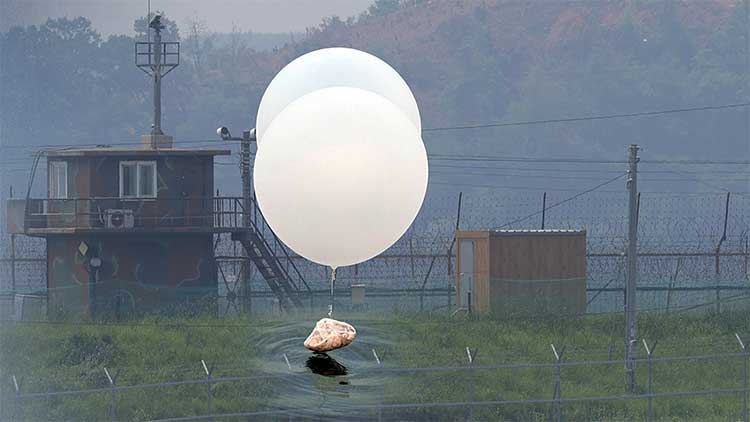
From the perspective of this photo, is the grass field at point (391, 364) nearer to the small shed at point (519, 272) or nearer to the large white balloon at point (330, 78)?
the small shed at point (519, 272)

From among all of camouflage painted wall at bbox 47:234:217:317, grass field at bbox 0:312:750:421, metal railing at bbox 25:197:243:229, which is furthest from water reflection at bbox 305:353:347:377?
metal railing at bbox 25:197:243:229

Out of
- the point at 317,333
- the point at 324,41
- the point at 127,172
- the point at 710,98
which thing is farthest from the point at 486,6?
the point at 317,333

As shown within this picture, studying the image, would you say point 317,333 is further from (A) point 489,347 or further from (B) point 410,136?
(A) point 489,347

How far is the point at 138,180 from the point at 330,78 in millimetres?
21232

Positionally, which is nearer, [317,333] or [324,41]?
[317,333]

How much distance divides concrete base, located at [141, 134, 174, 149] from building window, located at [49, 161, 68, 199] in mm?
1870

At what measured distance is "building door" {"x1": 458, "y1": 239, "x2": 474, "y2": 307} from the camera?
30375mm

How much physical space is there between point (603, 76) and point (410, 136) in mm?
81414

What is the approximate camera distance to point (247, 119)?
8062 centimetres

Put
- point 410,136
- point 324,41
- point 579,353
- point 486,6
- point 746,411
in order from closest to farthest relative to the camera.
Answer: point 410,136 → point 746,411 → point 579,353 → point 324,41 → point 486,6

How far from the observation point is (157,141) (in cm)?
3284

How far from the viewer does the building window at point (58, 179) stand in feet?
108

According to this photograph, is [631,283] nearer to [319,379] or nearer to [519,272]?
[319,379]

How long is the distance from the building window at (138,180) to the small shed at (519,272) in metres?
7.00
